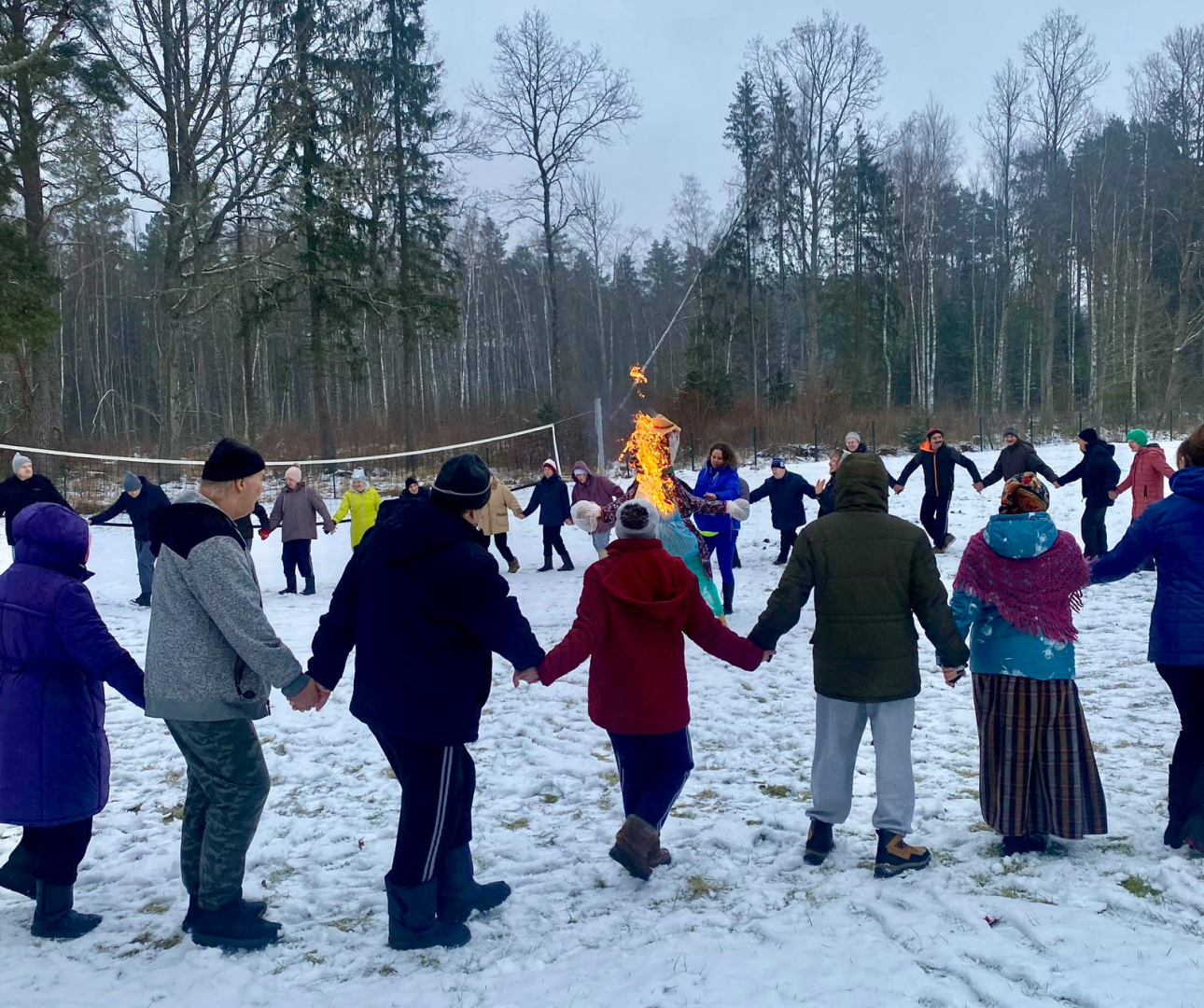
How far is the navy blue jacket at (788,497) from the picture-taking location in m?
13.9

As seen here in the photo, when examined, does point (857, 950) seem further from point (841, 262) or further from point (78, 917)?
point (841, 262)

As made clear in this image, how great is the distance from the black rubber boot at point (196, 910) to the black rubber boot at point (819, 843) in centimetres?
238

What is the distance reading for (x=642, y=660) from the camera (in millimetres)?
4035

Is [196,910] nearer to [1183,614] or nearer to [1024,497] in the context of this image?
[1024,497]

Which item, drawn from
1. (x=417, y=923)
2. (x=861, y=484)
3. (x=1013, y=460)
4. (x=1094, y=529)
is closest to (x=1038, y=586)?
(x=861, y=484)

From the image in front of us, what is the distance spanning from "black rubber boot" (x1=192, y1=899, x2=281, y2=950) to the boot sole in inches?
57.9

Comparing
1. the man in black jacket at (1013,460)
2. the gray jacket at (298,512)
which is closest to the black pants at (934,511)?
the man in black jacket at (1013,460)

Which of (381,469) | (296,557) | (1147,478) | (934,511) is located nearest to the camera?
(1147,478)

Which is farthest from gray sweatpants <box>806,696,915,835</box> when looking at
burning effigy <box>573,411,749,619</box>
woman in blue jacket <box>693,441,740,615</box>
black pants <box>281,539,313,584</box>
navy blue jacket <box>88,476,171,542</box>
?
navy blue jacket <box>88,476,171,542</box>

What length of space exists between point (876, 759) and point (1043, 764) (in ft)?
2.38

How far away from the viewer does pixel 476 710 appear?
3.63m

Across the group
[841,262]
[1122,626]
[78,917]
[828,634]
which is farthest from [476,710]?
[841,262]

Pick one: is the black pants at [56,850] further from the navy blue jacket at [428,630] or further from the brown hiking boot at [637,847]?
the brown hiking boot at [637,847]

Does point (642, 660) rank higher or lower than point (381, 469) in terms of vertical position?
lower
